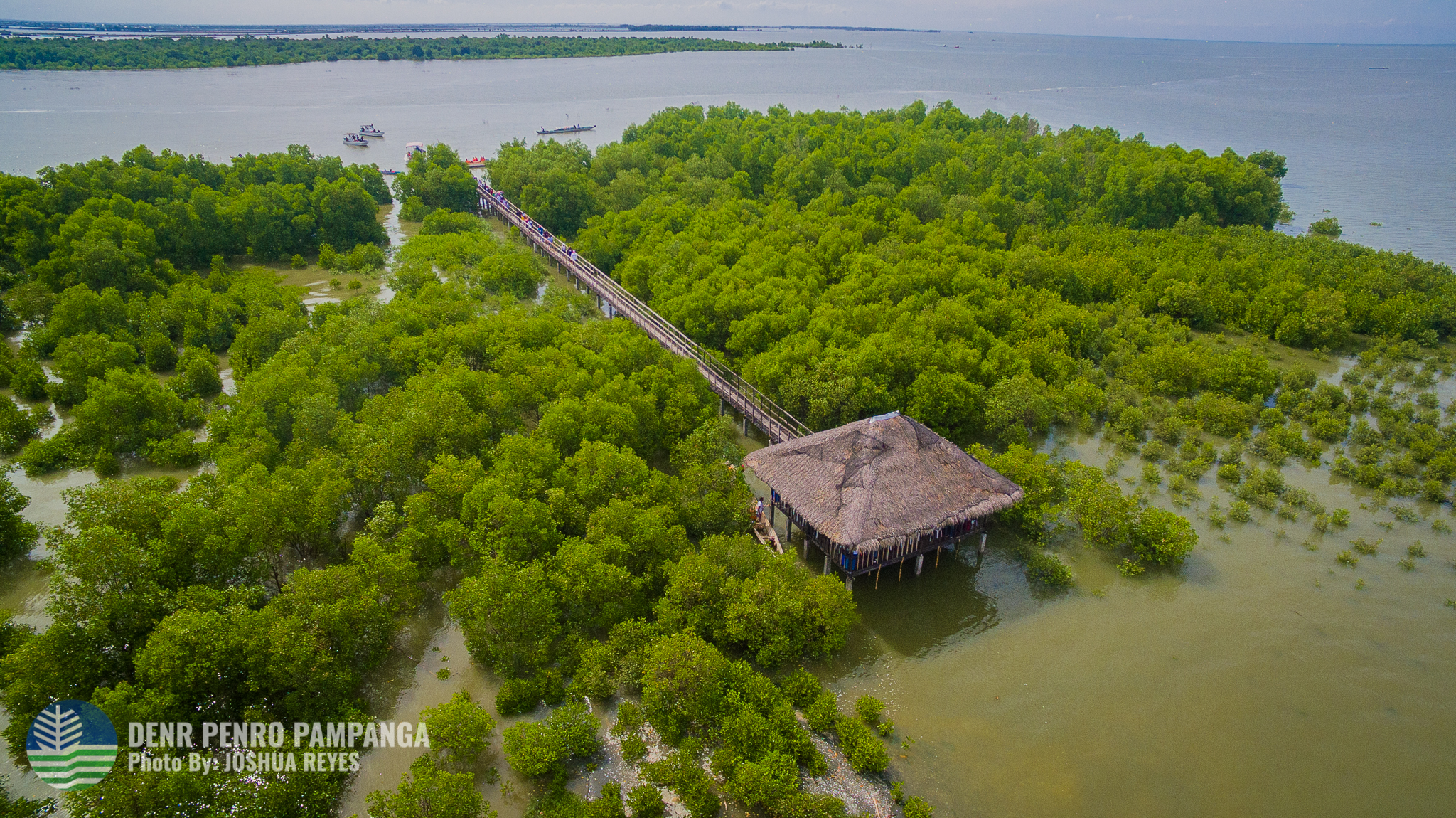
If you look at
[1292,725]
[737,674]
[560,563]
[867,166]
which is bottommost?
[1292,725]

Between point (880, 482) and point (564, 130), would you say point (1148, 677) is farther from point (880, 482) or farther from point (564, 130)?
point (564, 130)

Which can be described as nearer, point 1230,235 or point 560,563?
point 560,563

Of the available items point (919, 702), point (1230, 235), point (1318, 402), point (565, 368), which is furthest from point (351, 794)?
point (1230, 235)

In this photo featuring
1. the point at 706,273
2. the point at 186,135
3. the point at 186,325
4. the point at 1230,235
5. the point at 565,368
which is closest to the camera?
the point at 565,368

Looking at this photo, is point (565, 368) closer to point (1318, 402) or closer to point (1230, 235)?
point (1318, 402)

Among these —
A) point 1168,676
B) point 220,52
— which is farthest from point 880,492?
point 220,52

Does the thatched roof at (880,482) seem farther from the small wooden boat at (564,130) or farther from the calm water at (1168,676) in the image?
the small wooden boat at (564,130)
